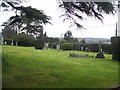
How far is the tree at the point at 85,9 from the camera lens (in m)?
10.7

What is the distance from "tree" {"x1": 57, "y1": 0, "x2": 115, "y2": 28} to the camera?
1070cm

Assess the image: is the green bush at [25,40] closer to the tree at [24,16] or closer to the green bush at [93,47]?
the green bush at [93,47]

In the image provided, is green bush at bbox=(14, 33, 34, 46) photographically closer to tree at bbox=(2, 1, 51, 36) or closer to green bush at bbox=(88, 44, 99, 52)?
green bush at bbox=(88, 44, 99, 52)

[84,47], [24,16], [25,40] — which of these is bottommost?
[84,47]

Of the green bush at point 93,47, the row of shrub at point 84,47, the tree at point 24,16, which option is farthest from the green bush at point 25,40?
the tree at point 24,16

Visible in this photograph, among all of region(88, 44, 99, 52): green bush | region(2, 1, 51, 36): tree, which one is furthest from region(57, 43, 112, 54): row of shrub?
region(2, 1, 51, 36): tree

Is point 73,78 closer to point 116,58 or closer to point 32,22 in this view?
point 32,22

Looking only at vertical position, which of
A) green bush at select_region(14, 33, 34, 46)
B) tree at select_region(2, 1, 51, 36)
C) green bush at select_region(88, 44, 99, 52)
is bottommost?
green bush at select_region(88, 44, 99, 52)

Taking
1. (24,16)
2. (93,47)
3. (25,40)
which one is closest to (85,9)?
(24,16)

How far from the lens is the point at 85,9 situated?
11188 millimetres

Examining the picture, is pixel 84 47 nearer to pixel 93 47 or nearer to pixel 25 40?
pixel 93 47

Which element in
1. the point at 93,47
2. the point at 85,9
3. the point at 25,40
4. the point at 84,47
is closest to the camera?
the point at 85,9

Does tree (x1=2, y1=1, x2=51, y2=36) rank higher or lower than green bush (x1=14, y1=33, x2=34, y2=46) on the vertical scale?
higher

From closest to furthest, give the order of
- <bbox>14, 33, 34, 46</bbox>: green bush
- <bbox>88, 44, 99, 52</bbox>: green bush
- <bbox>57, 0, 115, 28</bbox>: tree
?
1. <bbox>57, 0, 115, 28</bbox>: tree
2. <bbox>88, 44, 99, 52</bbox>: green bush
3. <bbox>14, 33, 34, 46</bbox>: green bush
